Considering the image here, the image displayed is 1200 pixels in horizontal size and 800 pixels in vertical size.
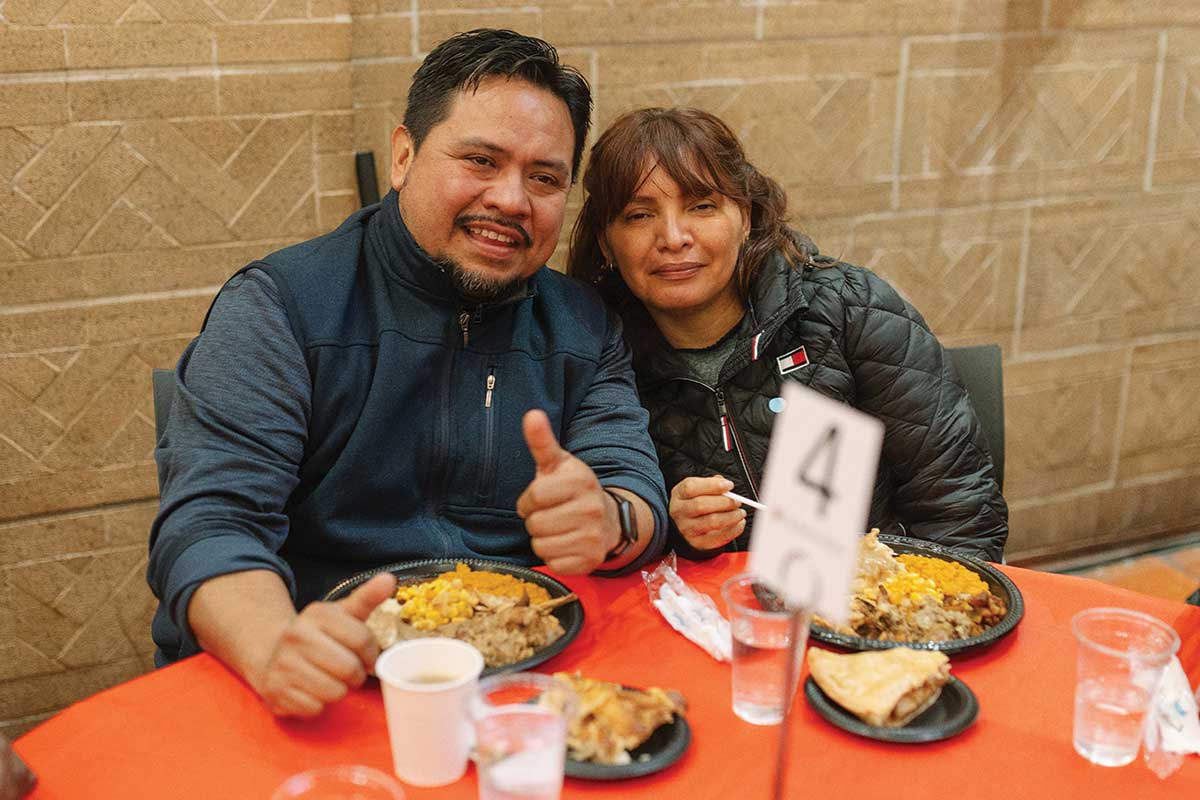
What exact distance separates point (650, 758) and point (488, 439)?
836 millimetres

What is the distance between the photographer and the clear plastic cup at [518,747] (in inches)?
42.1

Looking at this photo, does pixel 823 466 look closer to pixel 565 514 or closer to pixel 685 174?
pixel 565 514

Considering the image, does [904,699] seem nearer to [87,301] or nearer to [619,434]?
[619,434]

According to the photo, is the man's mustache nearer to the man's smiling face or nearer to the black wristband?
the man's smiling face

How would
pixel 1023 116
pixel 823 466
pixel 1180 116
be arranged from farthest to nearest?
pixel 1180 116
pixel 1023 116
pixel 823 466

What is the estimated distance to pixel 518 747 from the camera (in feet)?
3.53

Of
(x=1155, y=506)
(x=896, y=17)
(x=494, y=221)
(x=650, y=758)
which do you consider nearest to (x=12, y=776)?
(x=650, y=758)

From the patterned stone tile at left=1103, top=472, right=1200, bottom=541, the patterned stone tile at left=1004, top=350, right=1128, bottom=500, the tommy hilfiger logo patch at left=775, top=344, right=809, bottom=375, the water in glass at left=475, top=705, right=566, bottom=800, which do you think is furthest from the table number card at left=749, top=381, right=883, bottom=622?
the patterned stone tile at left=1103, top=472, right=1200, bottom=541

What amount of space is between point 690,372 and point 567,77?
0.60 metres

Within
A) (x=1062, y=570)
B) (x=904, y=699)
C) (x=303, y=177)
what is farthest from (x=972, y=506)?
(x=1062, y=570)

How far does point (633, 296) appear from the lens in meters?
2.37

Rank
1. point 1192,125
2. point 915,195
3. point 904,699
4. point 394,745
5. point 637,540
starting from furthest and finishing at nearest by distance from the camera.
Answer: point 1192,125, point 915,195, point 637,540, point 904,699, point 394,745

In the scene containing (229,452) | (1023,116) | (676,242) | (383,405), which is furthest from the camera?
(1023,116)

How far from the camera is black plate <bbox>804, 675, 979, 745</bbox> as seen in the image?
127cm
